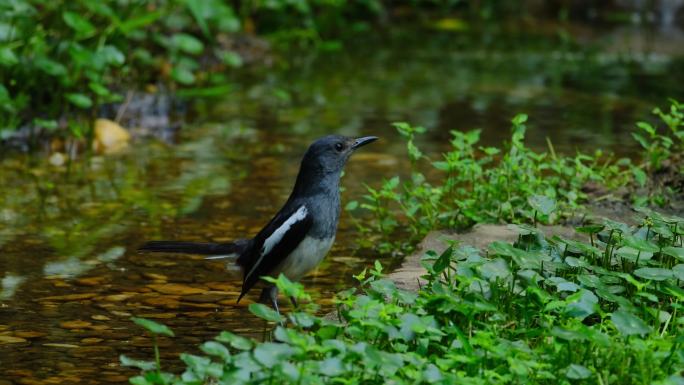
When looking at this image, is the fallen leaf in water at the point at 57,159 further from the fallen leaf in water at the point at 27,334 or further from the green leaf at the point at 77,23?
the fallen leaf in water at the point at 27,334

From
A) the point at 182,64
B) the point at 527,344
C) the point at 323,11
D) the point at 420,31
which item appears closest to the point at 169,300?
the point at 527,344

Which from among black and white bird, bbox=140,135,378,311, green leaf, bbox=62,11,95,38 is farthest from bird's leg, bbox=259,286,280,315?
green leaf, bbox=62,11,95,38

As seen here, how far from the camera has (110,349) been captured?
15.3ft

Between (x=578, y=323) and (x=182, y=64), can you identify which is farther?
(x=182, y=64)

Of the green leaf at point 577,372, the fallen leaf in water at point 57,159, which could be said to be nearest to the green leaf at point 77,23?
the fallen leaf in water at point 57,159

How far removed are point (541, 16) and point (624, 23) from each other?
44.5 inches

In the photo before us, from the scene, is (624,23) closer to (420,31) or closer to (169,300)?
(420,31)

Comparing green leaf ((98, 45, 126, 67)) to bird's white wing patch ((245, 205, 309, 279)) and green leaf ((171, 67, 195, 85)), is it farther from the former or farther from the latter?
bird's white wing patch ((245, 205, 309, 279))

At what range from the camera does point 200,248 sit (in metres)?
5.32

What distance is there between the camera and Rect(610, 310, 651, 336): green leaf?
3.78 meters

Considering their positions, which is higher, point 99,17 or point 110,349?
point 99,17

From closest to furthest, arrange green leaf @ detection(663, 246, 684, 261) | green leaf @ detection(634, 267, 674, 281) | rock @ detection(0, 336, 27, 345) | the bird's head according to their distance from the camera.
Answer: green leaf @ detection(634, 267, 674, 281) < green leaf @ detection(663, 246, 684, 261) < rock @ detection(0, 336, 27, 345) < the bird's head

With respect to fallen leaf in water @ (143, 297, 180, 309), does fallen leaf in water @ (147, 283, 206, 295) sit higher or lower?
→ lower

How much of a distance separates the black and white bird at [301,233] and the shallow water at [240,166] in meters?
0.23
